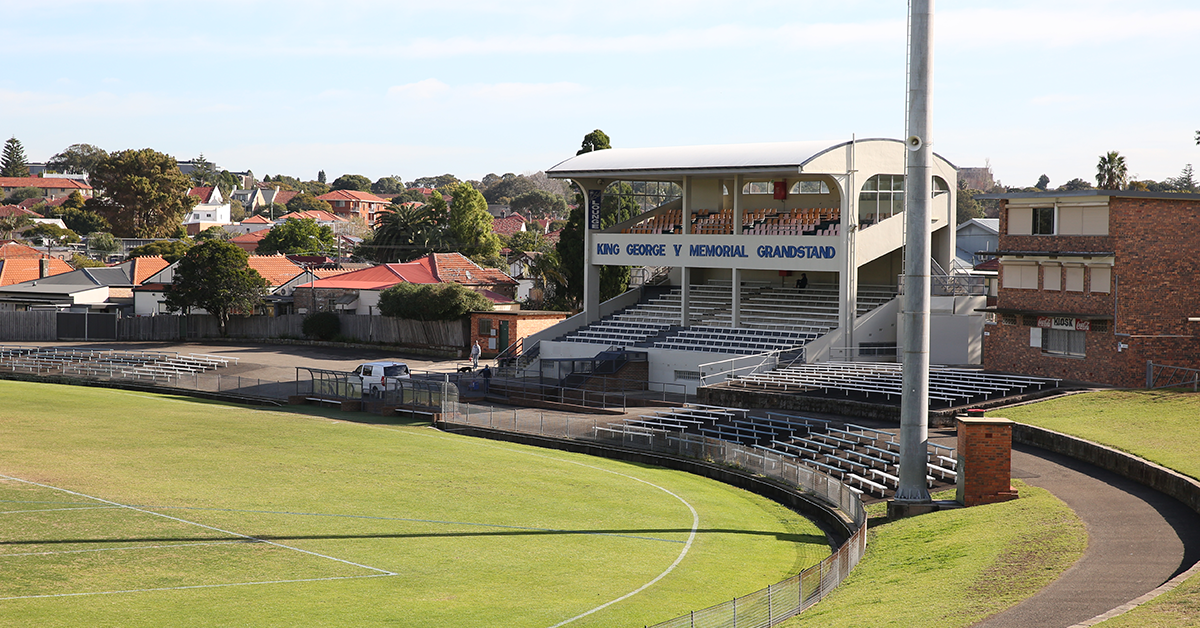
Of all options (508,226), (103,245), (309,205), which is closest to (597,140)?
(103,245)

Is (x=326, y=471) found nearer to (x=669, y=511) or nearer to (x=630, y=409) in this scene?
(x=669, y=511)

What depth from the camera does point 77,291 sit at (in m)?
69.3

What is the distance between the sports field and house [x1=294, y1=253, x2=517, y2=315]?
33.9m

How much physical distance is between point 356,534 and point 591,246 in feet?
114

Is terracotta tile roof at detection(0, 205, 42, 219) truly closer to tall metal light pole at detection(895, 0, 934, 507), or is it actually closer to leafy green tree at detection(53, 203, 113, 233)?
leafy green tree at detection(53, 203, 113, 233)

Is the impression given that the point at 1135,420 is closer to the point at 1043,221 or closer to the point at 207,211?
the point at 1043,221

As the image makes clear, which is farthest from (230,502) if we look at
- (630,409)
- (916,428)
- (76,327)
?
(76,327)

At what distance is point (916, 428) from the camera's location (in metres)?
21.6

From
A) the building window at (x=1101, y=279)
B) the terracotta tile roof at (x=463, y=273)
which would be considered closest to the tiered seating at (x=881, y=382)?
the building window at (x=1101, y=279)

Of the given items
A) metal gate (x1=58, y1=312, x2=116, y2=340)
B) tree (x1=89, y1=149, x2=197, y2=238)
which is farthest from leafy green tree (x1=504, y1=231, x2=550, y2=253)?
metal gate (x1=58, y1=312, x2=116, y2=340)

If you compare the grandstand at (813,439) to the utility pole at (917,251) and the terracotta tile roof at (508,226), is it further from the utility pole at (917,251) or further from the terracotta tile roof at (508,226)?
the terracotta tile roof at (508,226)

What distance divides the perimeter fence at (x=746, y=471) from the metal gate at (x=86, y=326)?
121ft

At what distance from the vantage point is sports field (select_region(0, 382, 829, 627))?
15797mm

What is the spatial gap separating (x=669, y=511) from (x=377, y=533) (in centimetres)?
651
